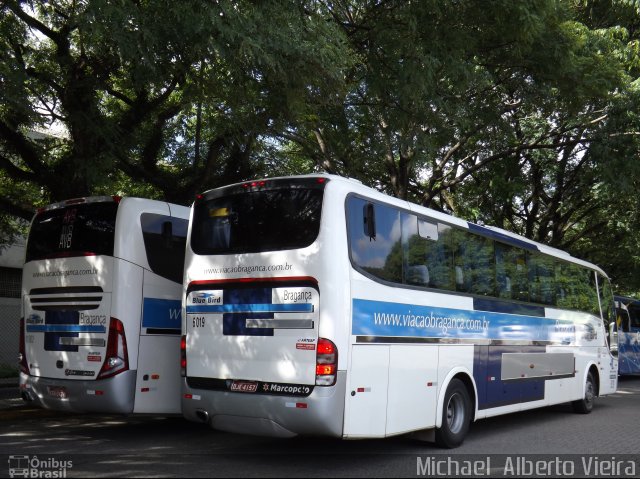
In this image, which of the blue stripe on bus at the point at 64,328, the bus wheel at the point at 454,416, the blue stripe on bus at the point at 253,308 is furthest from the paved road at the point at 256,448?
the blue stripe on bus at the point at 253,308

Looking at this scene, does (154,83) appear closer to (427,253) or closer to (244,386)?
(427,253)

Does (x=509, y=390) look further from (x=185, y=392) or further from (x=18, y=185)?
(x=18, y=185)

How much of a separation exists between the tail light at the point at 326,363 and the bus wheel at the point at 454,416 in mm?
2312

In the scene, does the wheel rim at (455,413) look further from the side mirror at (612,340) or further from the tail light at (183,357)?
the side mirror at (612,340)

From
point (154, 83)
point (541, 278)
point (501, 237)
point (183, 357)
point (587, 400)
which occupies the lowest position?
point (587, 400)

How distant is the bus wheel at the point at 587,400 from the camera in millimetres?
13125

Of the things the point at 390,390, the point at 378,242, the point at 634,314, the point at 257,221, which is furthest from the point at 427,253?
the point at 634,314

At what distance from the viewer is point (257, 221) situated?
26.1 ft

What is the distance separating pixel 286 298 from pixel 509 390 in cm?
477

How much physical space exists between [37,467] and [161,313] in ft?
8.63

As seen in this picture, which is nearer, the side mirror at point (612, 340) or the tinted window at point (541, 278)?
the tinted window at point (541, 278)

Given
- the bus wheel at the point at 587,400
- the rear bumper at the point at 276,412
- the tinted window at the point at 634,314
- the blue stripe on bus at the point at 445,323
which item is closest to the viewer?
the rear bumper at the point at 276,412

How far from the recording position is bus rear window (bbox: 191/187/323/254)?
24.6 feet

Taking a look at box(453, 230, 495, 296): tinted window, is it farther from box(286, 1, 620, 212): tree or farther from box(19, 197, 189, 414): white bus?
box(19, 197, 189, 414): white bus
